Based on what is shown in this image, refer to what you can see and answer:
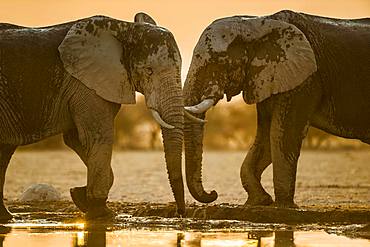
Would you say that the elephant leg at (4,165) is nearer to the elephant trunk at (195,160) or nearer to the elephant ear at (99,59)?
the elephant ear at (99,59)

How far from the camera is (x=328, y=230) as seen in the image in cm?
1537

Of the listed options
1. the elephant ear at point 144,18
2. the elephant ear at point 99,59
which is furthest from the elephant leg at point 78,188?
the elephant ear at point 144,18

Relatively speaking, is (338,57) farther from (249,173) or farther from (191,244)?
(191,244)

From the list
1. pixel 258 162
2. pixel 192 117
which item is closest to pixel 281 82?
pixel 258 162

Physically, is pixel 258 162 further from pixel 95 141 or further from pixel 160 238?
pixel 160 238

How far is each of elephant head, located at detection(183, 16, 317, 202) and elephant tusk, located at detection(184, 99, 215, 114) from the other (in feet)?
0.04

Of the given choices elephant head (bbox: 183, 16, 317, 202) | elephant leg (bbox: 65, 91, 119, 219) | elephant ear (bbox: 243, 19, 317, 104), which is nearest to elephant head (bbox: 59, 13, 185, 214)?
elephant leg (bbox: 65, 91, 119, 219)

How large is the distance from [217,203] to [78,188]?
3.68 meters

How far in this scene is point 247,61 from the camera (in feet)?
58.7

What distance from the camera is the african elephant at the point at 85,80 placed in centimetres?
1638

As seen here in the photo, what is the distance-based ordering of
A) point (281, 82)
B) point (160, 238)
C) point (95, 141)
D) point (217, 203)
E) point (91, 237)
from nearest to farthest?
point (160, 238) < point (91, 237) < point (95, 141) < point (281, 82) < point (217, 203)

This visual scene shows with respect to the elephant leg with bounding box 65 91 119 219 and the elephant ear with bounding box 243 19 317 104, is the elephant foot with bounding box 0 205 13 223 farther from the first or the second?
the elephant ear with bounding box 243 19 317 104

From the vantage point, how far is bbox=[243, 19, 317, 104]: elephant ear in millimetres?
17672

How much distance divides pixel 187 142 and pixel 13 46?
2.20 metres
